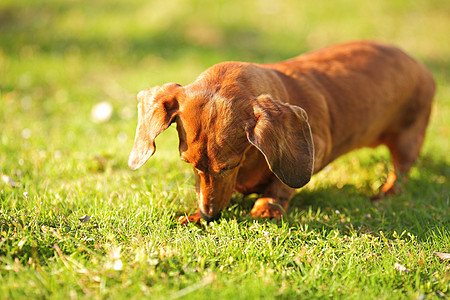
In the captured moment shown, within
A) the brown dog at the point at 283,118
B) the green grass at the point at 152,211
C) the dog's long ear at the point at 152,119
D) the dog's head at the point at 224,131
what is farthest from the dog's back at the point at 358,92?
the dog's long ear at the point at 152,119

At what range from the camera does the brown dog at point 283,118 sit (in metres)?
2.41

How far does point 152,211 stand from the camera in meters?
2.77

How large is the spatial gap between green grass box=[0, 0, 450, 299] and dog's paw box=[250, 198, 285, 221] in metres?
0.10

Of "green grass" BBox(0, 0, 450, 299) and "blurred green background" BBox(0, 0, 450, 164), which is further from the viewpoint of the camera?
"blurred green background" BBox(0, 0, 450, 164)

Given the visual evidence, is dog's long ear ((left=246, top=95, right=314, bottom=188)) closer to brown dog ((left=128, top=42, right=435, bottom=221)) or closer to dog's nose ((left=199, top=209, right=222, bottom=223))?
brown dog ((left=128, top=42, right=435, bottom=221))

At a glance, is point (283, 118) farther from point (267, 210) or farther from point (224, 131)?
point (267, 210)

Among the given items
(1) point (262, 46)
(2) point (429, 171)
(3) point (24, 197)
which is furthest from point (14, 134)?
(1) point (262, 46)

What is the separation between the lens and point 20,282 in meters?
1.98

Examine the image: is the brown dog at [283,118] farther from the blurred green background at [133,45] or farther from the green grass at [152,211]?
the blurred green background at [133,45]

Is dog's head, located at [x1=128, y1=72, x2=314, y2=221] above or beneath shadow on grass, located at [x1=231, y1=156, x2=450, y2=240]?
above

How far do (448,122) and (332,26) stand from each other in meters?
4.02

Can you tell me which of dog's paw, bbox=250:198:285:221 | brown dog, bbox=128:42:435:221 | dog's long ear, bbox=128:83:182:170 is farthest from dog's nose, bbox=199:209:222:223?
dog's long ear, bbox=128:83:182:170

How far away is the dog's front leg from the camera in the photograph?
2.84 metres

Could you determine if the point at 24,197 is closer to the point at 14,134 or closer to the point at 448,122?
the point at 14,134
